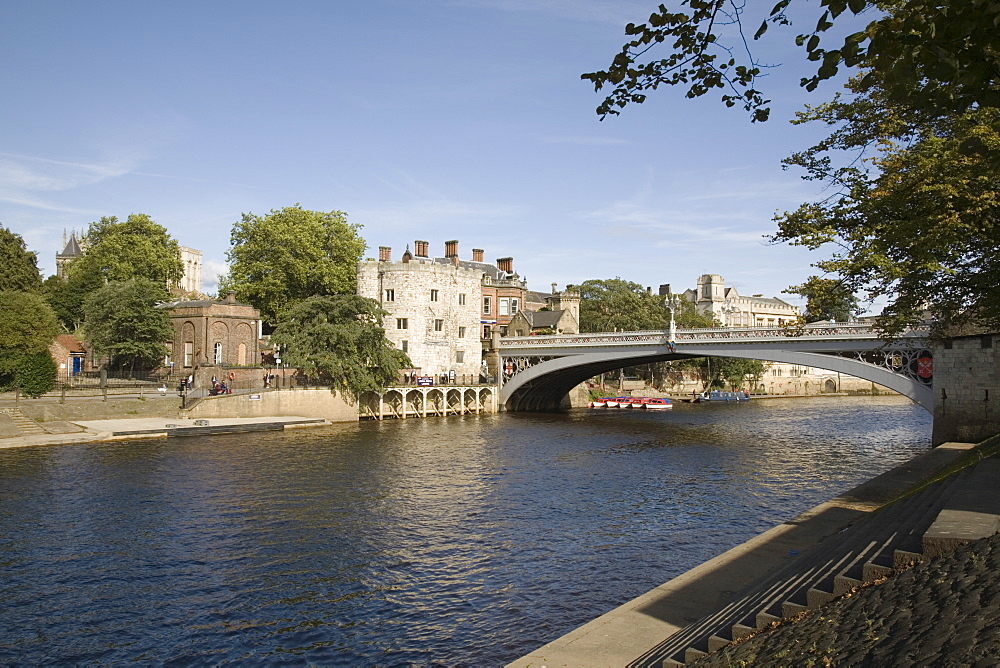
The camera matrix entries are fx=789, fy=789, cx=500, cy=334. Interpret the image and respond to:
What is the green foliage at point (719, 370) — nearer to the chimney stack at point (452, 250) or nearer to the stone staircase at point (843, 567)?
the chimney stack at point (452, 250)

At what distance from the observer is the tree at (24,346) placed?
159 ft

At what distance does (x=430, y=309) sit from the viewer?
226 feet

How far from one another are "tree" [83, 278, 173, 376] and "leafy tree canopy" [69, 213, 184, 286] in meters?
16.9

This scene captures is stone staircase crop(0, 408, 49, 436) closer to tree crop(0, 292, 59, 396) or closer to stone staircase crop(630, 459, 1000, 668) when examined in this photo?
tree crop(0, 292, 59, 396)

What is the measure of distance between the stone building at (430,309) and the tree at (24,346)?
25147 millimetres

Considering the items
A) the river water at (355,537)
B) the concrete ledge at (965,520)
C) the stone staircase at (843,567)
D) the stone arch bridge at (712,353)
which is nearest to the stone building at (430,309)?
the stone arch bridge at (712,353)

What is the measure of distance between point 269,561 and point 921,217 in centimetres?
1850

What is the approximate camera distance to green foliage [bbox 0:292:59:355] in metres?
48.8

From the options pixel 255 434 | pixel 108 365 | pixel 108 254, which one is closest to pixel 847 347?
pixel 255 434

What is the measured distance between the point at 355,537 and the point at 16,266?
57.0 metres

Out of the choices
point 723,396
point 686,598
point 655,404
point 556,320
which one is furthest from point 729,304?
point 686,598

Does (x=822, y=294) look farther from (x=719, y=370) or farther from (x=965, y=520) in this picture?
(x=719, y=370)

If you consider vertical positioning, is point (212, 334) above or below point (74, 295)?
below

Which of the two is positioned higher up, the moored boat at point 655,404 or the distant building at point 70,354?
the distant building at point 70,354
